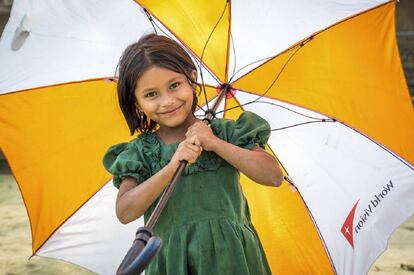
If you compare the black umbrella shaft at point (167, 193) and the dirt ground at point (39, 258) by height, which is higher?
the black umbrella shaft at point (167, 193)

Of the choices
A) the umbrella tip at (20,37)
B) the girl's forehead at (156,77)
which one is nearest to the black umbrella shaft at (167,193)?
the girl's forehead at (156,77)

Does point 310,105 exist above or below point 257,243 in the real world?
above

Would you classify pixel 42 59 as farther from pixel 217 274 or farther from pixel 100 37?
pixel 217 274

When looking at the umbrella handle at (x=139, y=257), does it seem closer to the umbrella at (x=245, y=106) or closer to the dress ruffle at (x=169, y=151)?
the dress ruffle at (x=169, y=151)

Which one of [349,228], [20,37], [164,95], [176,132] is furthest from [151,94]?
[349,228]

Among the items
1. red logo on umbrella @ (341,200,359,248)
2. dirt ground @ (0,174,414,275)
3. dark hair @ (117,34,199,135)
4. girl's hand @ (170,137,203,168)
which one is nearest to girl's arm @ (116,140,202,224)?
girl's hand @ (170,137,203,168)

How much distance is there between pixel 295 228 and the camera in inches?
99.2

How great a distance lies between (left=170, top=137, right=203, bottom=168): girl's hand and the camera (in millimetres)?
1824

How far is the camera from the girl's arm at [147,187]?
1831mm

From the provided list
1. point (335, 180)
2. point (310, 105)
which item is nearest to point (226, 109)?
point (310, 105)

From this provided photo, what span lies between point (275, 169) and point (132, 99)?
44 centimetres

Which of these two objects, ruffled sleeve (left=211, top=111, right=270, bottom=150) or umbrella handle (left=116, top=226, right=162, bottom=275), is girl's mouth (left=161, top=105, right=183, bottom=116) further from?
umbrella handle (left=116, top=226, right=162, bottom=275)

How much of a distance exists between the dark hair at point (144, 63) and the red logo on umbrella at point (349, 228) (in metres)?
0.71

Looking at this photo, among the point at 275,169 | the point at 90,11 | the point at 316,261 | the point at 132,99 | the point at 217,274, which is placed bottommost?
the point at 316,261
